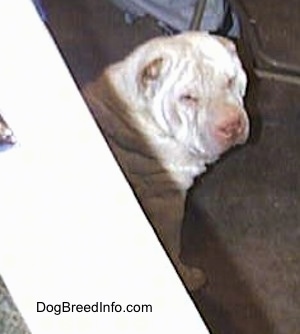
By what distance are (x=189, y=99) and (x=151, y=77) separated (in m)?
0.07

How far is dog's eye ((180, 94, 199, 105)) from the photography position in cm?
141

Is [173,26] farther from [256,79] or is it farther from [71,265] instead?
[71,265]

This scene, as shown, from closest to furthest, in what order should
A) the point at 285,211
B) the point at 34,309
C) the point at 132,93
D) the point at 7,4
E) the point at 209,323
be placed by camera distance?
the point at 34,309 < the point at 7,4 < the point at 132,93 < the point at 209,323 < the point at 285,211

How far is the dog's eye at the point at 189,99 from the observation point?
55.4 inches

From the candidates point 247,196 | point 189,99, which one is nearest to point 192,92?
point 189,99

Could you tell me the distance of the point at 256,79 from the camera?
183 cm

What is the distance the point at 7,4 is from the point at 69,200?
169 mm

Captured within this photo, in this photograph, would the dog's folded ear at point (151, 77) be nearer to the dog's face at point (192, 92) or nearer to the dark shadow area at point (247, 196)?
the dog's face at point (192, 92)

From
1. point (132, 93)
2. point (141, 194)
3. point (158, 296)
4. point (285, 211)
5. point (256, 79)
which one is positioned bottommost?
point (285, 211)

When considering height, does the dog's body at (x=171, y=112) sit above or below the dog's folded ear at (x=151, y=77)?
below

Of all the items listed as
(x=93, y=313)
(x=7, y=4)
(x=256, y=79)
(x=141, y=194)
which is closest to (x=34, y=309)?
(x=93, y=313)

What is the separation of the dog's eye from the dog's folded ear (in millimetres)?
45

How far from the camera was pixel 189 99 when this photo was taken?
141 cm

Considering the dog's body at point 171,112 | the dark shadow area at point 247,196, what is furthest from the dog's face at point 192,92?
the dark shadow area at point 247,196
